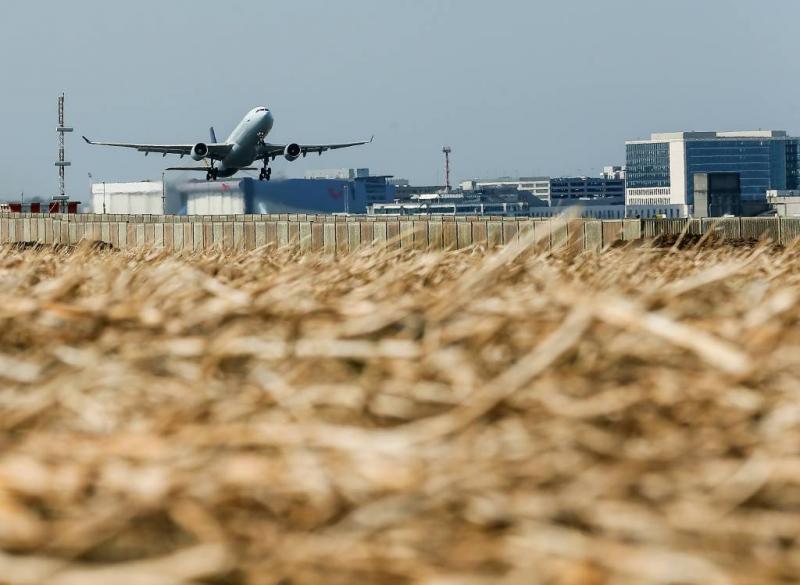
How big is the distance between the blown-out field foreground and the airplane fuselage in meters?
94.2

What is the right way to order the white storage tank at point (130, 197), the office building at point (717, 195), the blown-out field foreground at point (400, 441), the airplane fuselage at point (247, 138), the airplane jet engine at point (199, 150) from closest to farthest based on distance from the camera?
the blown-out field foreground at point (400, 441), the airplane jet engine at point (199, 150), the airplane fuselage at point (247, 138), the office building at point (717, 195), the white storage tank at point (130, 197)

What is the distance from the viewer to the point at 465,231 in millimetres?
29500

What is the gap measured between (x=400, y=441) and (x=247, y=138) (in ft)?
318

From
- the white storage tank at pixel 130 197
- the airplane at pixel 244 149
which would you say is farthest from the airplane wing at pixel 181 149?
the white storage tank at pixel 130 197

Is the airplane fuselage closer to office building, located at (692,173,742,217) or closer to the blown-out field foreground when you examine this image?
office building, located at (692,173,742,217)

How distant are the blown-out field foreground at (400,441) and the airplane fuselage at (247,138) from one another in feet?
309

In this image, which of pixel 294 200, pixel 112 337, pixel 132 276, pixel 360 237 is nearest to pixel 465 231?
pixel 360 237

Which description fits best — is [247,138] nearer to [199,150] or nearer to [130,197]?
[199,150]

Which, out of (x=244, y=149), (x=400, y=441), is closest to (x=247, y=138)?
(x=244, y=149)

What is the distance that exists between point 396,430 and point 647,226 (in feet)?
82.6

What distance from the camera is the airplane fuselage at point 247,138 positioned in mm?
98188

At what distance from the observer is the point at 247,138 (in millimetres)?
98938

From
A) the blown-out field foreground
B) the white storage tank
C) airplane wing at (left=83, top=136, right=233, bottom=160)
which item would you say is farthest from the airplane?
the blown-out field foreground

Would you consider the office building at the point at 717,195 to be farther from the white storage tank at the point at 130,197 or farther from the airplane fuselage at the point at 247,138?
the white storage tank at the point at 130,197
